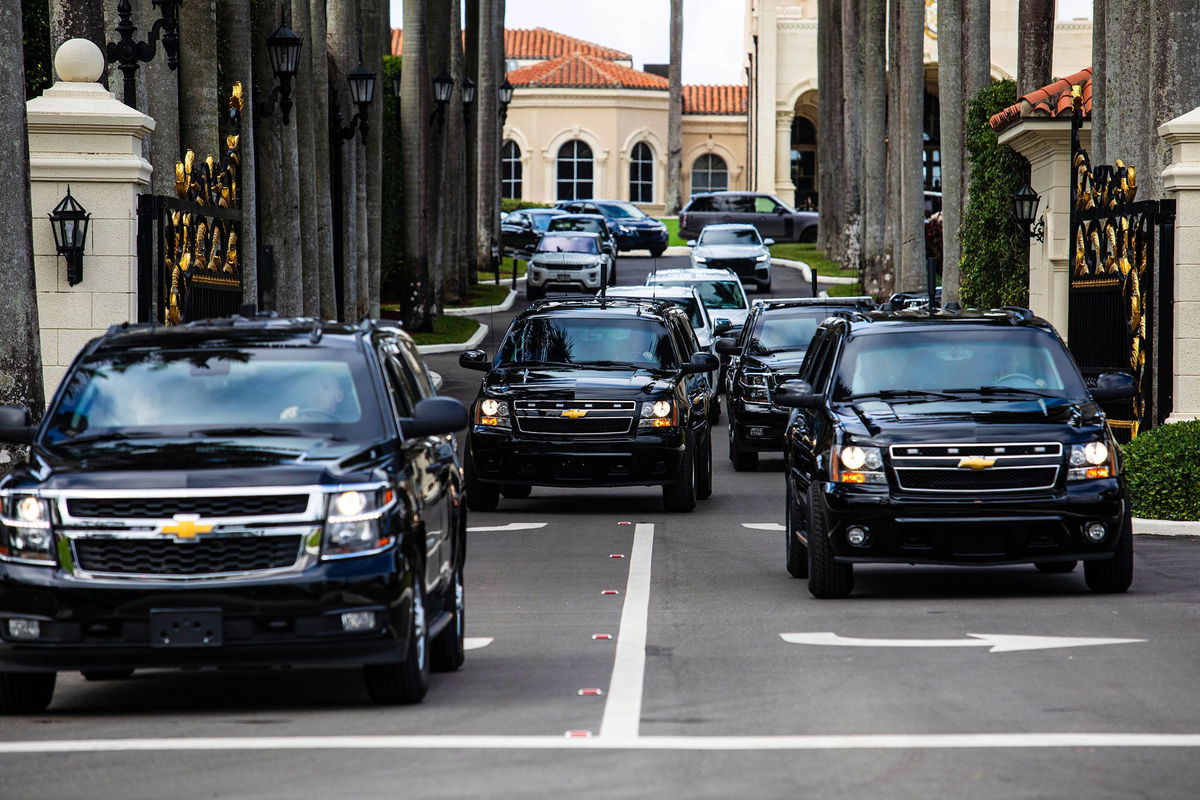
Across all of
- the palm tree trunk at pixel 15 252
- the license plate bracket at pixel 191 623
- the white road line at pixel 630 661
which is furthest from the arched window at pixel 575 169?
the license plate bracket at pixel 191 623

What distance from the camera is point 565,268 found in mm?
53969

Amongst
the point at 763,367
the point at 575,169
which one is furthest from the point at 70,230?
the point at 575,169

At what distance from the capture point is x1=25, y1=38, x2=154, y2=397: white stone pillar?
16.7m

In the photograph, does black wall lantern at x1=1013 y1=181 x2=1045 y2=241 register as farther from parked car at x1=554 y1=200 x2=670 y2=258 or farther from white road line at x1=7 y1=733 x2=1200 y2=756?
parked car at x1=554 y1=200 x2=670 y2=258

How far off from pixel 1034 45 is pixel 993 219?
3360 millimetres

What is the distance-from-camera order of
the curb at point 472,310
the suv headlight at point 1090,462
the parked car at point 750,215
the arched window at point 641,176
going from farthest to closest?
the arched window at point 641,176
the parked car at point 750,215
the curb at point 472,310
the suv headlight at point 1090,462

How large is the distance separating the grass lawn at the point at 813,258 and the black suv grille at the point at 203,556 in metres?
49.2

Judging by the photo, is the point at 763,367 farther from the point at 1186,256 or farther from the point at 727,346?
the point at 1186,256

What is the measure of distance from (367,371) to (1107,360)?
12.2 metres

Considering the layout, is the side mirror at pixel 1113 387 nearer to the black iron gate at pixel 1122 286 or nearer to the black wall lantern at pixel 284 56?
the black iron gate at pixel 1122 286

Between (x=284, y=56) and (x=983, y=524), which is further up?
(x=284, y=56)

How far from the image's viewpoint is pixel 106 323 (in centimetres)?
1695

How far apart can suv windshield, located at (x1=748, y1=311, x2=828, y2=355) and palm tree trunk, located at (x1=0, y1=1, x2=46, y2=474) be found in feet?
37.3

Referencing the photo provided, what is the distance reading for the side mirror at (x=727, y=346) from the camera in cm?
2353
